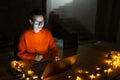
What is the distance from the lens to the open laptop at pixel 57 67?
1.55m

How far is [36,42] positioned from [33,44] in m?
0.04

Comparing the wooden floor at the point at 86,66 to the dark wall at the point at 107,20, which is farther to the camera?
the dark wall at the point at 107,20

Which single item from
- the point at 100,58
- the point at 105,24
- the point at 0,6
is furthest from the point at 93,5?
the point at 100,58

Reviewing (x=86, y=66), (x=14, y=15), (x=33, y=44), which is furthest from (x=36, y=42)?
(x=14, y=15)

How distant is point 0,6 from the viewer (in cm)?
600

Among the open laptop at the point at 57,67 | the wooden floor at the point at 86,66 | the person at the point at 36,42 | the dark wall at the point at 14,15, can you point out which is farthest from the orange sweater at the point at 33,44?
the dark wall at the point at 14,15

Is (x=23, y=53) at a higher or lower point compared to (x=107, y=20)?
higher

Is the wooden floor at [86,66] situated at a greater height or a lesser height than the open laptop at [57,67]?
lesser

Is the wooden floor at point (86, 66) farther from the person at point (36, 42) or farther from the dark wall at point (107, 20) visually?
the dark wall at point (107, 20)

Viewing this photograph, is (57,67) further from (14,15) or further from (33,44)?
(14,15)

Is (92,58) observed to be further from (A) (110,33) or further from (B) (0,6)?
(A) (110,33)

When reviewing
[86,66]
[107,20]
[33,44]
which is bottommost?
[107,20]

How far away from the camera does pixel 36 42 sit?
2.12m

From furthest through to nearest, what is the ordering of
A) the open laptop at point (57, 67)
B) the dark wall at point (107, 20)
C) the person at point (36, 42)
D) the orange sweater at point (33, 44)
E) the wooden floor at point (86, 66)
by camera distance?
the dark wall at point (107, 20), the orange sweater at point (33, 44), the person at point (36, 42), the wooden floor at point (86, 66), the open laptop at point (57, 67)
